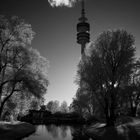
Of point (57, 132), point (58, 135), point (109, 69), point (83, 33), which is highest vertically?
point (83, 33)

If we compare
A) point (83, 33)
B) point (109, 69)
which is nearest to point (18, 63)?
point (109, 69)

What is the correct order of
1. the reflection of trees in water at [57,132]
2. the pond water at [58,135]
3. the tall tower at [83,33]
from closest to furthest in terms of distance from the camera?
the pond water at [58,135] < the reflection of trees in water at [57,132] < the tall tower at [83,33]

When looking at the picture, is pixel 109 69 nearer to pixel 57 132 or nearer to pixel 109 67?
pixel 109 67

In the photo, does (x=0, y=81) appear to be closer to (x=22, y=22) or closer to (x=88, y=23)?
(x=22, y=22)

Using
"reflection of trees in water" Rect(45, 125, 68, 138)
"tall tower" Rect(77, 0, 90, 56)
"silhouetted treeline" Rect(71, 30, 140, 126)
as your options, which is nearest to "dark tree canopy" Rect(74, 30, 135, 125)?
"silhouetted treeline" Rect(71, 30, 140, 126)

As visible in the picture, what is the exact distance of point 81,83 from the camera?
32438mm

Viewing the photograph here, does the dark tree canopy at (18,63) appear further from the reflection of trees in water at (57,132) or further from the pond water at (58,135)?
the reflection of trees in water at (57,132)

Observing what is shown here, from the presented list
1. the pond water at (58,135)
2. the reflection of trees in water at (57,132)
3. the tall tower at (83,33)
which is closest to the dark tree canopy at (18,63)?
the pond water at (58,135)

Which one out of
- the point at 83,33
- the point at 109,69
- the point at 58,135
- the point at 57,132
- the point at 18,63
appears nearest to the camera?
the point at 18,63

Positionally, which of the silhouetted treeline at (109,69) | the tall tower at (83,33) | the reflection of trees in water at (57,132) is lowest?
the reflection of trees in water at (57,132)

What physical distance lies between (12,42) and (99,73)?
51.3 ft

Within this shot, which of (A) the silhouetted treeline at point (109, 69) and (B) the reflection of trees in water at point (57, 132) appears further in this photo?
(B) the reflection of trees in water at point (57, 132)

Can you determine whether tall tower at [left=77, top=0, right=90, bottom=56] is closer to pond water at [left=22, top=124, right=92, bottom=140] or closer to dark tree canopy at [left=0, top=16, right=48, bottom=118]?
pond water at [left=22, top=124, right=92, bottom=140]

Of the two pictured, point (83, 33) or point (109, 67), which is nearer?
point (109, 67)
